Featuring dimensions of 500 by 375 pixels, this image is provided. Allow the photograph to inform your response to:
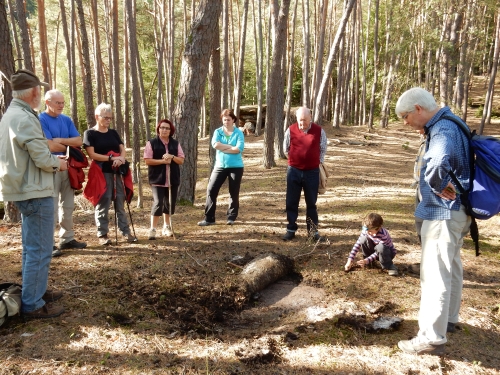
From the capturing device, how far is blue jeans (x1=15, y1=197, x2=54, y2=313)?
3.37 metres

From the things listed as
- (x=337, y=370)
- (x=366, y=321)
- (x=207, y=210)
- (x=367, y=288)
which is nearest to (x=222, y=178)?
(x=207, y=210)

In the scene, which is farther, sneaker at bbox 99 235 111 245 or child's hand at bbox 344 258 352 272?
sneaker at bbox 99 235 111 245

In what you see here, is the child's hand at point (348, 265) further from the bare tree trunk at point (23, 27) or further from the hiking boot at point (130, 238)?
the bare tree trunk at point (23, 27)

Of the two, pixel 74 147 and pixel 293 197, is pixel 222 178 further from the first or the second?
pixel 74 147

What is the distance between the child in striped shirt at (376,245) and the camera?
4.61 meters

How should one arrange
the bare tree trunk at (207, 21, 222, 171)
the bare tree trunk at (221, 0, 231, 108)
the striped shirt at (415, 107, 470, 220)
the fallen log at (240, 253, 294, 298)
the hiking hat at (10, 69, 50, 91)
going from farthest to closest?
the bare tree trunk at (221, 0, 231, 108) → the bare tree trunk at (207, 21, 222, 171) → the fallen log at (240, 253, 294, 298) → the hiking hat at (10, 69, 50, 91) → the striped shirt at (415, 107, 470, 220)

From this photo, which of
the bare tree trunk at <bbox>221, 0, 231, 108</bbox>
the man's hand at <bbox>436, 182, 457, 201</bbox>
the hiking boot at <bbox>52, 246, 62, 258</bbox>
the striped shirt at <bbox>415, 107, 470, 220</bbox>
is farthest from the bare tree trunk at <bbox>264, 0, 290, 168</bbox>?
the man's hand at <bbox>436, 182, 457, 201</bbox>

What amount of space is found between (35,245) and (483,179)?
3.75 m

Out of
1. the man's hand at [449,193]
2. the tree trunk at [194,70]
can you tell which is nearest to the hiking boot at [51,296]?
the man's hand at [449,193]

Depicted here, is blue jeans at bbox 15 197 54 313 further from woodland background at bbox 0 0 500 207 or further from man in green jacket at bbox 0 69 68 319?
woodland background at bbox 0 0 500 207

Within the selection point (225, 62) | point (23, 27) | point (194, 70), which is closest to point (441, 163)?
point (194, 70)

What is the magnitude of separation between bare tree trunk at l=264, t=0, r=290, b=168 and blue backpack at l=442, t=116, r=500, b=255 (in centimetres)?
931

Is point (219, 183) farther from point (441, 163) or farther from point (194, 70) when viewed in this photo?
point (441, 163)

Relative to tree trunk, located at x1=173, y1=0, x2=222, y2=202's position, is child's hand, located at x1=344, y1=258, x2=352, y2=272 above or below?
below
